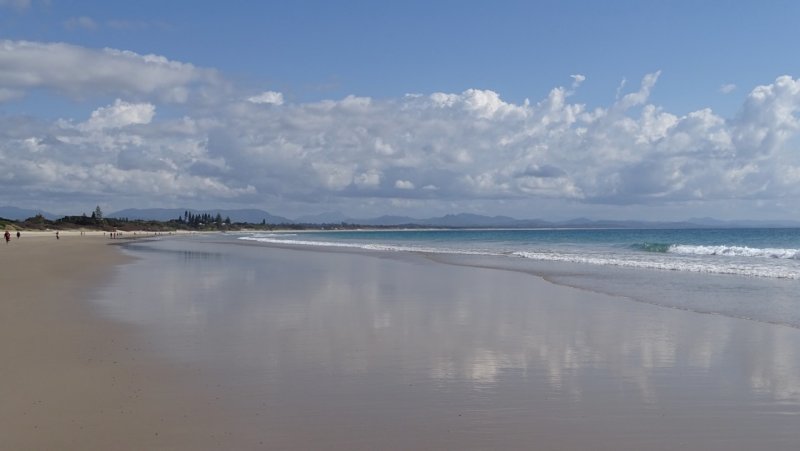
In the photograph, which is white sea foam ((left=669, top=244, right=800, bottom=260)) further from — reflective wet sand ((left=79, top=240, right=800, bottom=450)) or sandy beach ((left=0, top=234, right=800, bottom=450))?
sandy beach ((left=0, top=234, right=800, bottom=450))

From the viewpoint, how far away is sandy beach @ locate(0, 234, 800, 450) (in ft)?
19.6

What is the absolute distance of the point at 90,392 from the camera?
7.29m

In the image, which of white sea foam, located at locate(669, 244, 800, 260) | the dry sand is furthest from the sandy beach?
white sea foam, located at locate(669, 244, 800, 260)

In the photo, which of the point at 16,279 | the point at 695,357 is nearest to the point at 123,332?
the point at 695,357

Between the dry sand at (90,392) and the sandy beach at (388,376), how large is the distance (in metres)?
0.03

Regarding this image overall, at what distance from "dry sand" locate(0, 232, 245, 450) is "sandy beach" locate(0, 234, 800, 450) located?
30 mm

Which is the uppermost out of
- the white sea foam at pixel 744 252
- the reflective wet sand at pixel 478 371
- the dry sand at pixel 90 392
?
the white sea foam at pixel 744 252

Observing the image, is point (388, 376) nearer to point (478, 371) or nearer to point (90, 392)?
point (478, 371)

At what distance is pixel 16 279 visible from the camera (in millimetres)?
21016

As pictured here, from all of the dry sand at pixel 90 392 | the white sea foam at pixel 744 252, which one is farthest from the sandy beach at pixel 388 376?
the white sea foam at pixel 744 252

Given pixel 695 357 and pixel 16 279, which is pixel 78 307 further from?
pixel 695 357

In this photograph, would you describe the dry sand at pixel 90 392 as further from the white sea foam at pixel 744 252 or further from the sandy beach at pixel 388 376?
the white sea foam at pixel 744 252

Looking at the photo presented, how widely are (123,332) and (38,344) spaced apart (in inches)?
56.5

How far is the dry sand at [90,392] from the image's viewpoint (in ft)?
19.1
